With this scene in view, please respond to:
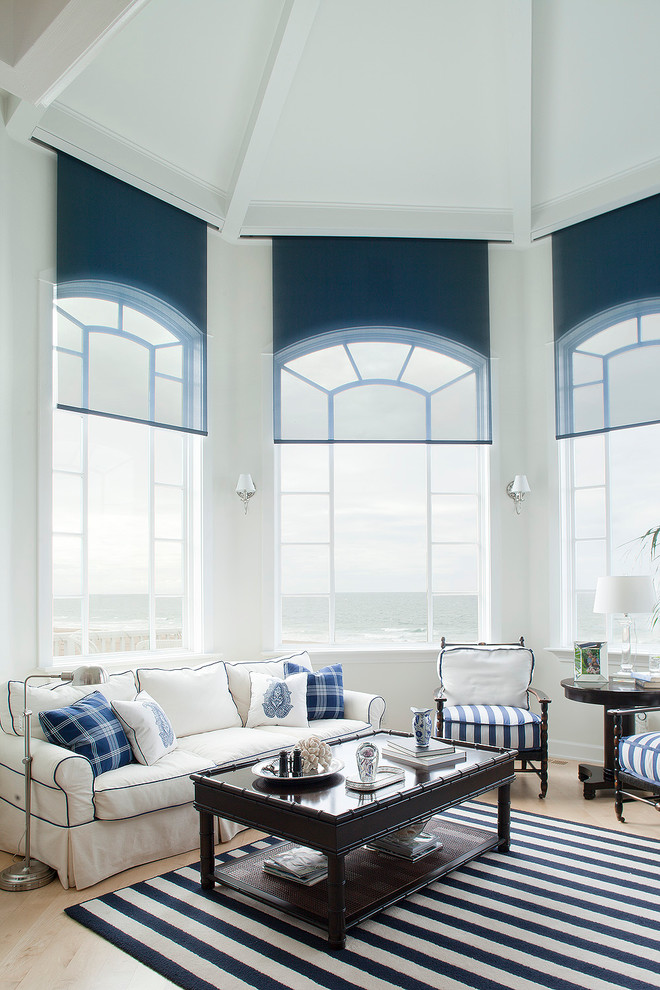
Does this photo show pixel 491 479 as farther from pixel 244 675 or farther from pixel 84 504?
pixel 84 504

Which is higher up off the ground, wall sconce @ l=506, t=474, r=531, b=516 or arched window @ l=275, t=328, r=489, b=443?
arched window @ l=275, t=328, r=489, b=443

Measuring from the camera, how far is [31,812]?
3525 mm

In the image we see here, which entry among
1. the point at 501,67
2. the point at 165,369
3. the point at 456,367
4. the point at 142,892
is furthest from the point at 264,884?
the point at 501,67

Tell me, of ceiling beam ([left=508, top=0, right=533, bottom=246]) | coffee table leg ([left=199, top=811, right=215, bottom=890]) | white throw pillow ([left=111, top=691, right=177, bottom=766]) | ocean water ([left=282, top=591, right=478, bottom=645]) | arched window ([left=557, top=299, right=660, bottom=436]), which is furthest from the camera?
ocean water ([left=282, top=591, right=478, bottom=645])

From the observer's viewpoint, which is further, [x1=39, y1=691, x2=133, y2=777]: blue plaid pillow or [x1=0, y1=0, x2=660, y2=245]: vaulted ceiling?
[x1=0, y1=0, x2=660, y2=245]: vaulted ceiling

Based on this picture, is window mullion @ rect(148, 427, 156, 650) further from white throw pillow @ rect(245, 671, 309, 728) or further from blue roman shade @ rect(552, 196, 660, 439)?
blue roman shade @ rect(552, 196, 660, 439)

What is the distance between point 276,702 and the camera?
15.5 ft

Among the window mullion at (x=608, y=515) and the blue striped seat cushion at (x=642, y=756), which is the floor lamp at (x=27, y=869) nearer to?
the blue striped seat cushion at (x=642, y=756)

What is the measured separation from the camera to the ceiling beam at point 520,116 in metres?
4.46

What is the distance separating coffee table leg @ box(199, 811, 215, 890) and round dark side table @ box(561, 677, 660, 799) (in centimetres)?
248

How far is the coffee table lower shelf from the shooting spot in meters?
2.94

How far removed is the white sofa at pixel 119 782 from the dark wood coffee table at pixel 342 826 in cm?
39

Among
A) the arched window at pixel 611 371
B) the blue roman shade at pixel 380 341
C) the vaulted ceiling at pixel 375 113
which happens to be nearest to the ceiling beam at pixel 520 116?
the vaulted ceiling at pixel 375 113

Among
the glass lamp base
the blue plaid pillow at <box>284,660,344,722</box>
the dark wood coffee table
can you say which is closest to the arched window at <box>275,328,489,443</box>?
the blue plaid pillow at <box>284,660,344,722</box>
